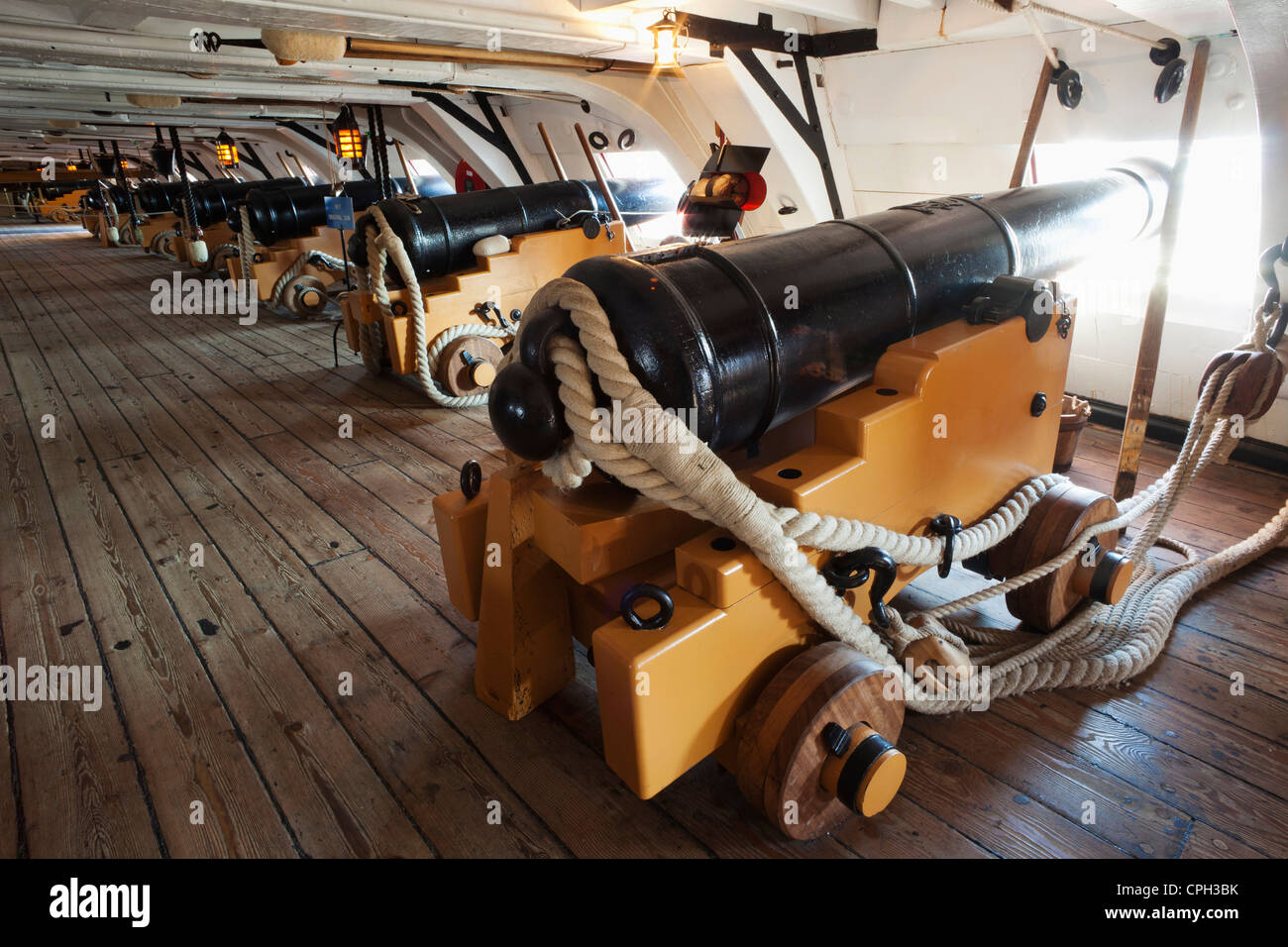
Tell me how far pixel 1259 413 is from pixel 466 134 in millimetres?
6969

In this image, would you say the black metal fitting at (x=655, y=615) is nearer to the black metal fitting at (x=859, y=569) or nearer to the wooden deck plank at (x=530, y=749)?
the black metal fitting at (x=859, y=569)

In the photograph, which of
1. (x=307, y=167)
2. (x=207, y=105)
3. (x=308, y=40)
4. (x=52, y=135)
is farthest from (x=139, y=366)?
(x=52, y=135)

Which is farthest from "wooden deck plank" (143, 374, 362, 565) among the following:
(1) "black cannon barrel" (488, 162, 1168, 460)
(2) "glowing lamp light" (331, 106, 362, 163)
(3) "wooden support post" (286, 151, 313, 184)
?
(3) "wooden support post" (286, 151, 313, 184)

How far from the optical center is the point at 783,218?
15.6 feet

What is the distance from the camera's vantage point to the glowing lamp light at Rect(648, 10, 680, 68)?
302cm

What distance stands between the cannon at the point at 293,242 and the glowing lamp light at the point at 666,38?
10.7 ft

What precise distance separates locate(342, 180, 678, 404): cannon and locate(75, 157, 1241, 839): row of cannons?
230 cm

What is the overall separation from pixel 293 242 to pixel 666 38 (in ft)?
14.7

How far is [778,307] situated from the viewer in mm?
1306

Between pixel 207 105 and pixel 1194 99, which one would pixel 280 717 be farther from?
pixel 207 105

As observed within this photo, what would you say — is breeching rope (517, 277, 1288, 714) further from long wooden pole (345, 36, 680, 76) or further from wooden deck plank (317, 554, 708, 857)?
long wooden pole (345, 36, 680, 76)

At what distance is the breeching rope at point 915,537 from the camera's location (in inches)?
44.4

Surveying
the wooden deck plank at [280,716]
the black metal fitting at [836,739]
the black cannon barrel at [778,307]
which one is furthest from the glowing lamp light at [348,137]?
the black metal fitting at [836,739]
